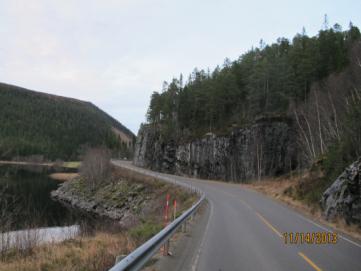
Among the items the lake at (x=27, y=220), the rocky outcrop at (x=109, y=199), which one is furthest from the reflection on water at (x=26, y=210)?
the rocky outcrop at (x=109, y=199)

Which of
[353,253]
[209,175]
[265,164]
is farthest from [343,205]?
[209,175]

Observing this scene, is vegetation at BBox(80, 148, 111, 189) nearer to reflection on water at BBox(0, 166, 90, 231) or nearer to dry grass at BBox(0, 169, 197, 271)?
reflection on water at BBox(0, 166, 90, 231)

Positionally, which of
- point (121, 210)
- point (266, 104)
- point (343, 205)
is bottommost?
point (121, 210)

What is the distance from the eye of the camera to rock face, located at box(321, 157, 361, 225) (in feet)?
51.7

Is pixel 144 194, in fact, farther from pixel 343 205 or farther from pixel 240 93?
pixel 240 93

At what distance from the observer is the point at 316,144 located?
43.5m

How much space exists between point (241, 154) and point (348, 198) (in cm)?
3921

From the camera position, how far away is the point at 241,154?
55594 mm

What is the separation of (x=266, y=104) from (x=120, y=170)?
94.0 ft

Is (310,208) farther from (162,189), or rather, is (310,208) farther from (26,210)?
(162,189)

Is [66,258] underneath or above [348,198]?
underneath

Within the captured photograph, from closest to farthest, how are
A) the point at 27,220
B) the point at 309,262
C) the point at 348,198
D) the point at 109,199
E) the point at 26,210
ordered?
1. the point at 309,262
2. the point at 348,198
3. the point at 27,220
4. the point at 26,210
5. the point at 109,199

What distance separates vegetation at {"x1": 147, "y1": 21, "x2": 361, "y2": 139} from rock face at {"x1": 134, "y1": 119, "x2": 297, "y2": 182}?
3024 millimetres
